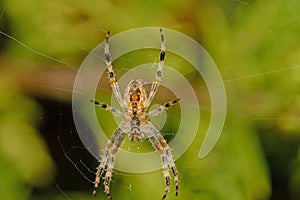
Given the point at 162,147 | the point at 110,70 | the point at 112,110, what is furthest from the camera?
the point at 162,147

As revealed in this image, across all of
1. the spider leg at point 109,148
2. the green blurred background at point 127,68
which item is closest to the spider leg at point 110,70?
the green blurred background at point 127,68

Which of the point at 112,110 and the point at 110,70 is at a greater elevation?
the point at 110,70

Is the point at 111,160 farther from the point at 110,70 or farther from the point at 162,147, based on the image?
the point at 110,70

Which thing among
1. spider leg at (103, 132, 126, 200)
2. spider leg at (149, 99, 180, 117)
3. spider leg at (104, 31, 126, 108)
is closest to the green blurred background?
spider leg at (103, 132, 126, 200)

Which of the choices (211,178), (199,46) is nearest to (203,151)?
(211,178)

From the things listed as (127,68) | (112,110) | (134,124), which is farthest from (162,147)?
(127,68)

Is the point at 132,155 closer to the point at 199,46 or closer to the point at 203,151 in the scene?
the point at 203,151

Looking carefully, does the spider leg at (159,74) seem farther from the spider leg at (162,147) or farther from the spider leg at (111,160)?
the spider leg at (111,160)
